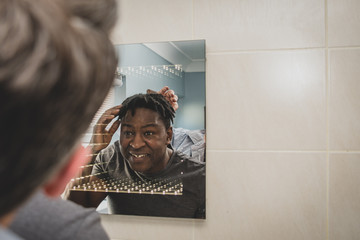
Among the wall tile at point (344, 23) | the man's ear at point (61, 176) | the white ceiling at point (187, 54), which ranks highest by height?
the wall tile at point (344, 23)

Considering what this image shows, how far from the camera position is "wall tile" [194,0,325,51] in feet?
3.56

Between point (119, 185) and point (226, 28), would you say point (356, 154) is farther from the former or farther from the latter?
point (119, 185)

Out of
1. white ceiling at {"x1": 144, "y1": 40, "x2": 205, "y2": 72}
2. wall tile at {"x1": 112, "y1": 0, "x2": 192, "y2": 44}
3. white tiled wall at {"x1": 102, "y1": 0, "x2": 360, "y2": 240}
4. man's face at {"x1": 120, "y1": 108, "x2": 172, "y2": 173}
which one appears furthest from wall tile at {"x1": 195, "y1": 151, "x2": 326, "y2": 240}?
wall tile at {"x1": 112, "y1": 0, "x2": 192, "y2": 44}

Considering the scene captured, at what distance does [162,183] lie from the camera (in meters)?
1.14

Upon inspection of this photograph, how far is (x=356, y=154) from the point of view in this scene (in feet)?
Answer: 3.45

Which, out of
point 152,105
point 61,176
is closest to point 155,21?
point 152,105

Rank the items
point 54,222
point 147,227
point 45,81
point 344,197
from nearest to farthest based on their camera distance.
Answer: point 45,81
point 54,222
point 344,197
point 147,227

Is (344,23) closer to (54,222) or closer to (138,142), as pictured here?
(138,142)

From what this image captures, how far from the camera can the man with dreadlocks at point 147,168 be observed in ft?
3.71

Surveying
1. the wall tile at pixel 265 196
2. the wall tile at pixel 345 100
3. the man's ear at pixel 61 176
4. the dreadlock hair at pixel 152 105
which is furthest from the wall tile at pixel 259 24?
the man's ear at pixel 61 176

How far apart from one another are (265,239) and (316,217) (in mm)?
227

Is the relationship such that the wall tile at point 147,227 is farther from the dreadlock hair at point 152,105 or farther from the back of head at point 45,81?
the back of head at point 45,81

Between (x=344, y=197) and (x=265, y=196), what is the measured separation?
31 cm

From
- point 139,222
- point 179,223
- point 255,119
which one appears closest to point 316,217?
point 255,119
